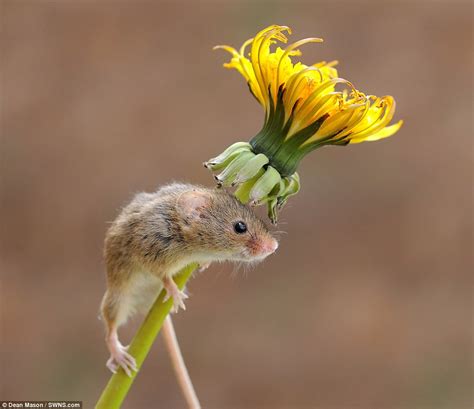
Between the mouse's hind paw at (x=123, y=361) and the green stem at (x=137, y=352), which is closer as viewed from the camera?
the green stem at (x=137, y=352)

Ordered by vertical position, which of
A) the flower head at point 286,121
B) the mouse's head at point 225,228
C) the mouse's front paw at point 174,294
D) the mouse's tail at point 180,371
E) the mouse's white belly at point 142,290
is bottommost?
the mouse's tail at point 180,371

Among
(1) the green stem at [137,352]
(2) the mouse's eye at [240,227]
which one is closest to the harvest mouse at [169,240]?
(2) the mouse's eye at [240,227]

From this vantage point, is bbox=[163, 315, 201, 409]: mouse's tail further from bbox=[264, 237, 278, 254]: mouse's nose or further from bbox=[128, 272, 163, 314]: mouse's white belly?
bbox=[264, 237, 278, 254]: mouse's nose

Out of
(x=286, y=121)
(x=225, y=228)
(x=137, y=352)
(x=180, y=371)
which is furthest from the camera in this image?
(x=225, y=228)

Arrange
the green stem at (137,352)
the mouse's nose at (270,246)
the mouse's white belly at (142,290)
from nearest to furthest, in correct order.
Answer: the green stem at (137,352)
the mouse's nose at (270,246)
the mouse's white belly at (142,290)

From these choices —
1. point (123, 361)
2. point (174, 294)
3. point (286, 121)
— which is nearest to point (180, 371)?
point (123, 361)

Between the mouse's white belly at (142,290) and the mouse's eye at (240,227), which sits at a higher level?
the mouse's eye at (240,227)

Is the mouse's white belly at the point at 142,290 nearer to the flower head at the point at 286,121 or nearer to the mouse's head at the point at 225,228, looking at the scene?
the mouse's head at the point at 225,228

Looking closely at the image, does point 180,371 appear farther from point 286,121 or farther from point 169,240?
point 286,121
